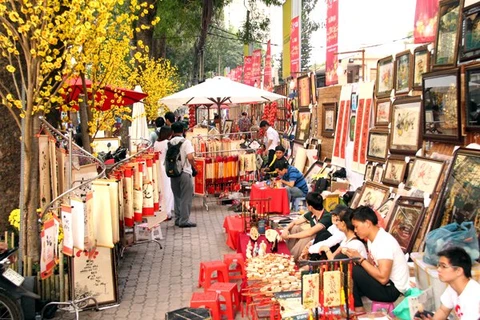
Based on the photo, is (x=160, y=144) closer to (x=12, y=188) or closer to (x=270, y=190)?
(x=270, y=190)

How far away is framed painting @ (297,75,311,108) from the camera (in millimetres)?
13336

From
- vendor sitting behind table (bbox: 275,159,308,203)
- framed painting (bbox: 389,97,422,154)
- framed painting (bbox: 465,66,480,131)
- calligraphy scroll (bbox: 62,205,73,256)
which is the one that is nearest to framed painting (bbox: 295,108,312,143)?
vendor sitting behind table (bbox: 275,159,308,203)

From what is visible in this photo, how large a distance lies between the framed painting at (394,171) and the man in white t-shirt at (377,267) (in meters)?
2.51

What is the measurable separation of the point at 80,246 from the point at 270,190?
200 inches

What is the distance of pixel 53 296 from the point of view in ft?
20.4

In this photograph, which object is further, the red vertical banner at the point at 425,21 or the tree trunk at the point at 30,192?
the red vertical banner at the point at 425,21

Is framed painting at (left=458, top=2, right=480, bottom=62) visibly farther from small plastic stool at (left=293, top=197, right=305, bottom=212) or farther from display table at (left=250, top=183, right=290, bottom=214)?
small plastic stool at (left=293, top=197, right=305, bottom=212)

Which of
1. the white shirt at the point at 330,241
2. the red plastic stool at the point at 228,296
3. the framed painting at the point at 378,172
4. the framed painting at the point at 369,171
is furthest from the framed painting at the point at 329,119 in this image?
the red plastic stool at the point at 228,296

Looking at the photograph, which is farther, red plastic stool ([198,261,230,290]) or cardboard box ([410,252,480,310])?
red plastic stool ([198,261,230,290])

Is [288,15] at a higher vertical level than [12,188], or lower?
higher

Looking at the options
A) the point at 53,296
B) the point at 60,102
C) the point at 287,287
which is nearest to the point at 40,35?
the point at 60,102

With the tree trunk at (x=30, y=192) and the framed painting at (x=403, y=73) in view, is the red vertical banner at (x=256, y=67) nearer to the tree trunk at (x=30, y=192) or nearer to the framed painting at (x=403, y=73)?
the framed painting at (x=403, y=73)

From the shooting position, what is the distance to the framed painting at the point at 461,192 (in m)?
5.47

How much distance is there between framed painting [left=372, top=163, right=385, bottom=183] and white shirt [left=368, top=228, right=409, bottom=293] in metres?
3.22
